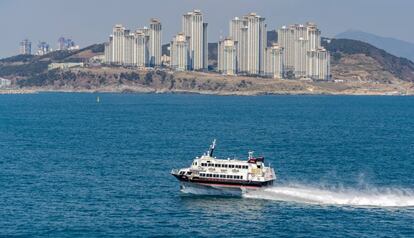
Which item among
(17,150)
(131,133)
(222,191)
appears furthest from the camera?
(131,133)

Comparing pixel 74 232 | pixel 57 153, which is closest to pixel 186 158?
pixel 57 153

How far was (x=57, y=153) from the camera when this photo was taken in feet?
338

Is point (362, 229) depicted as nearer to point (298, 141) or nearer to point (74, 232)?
point (74, 232)

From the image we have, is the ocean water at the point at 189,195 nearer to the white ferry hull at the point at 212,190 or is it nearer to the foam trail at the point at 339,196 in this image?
the foam trail at the point at 339,196

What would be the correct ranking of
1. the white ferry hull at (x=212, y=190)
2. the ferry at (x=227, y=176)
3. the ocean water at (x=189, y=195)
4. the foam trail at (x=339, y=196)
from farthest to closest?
the white ferry hull at (x=212, y=190) → the ferry at (x=227, y=176) → the foam trail at (x=339, y=196) → the ocean water at (x=189, y=195)

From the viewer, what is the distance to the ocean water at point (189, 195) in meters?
61.2

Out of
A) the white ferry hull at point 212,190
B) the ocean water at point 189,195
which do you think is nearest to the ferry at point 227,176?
the white ferry hull at point 212,190

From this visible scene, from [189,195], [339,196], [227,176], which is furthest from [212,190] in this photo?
[339,196]

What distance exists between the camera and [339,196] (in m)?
71.2

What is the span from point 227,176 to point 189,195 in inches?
146

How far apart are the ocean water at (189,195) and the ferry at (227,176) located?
2.81 feet

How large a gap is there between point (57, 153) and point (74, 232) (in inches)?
1779

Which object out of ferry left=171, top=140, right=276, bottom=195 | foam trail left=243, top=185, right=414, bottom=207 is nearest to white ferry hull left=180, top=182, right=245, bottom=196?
ferry left=171, top=140, right=276, bottom=195

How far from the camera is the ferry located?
7162cm
